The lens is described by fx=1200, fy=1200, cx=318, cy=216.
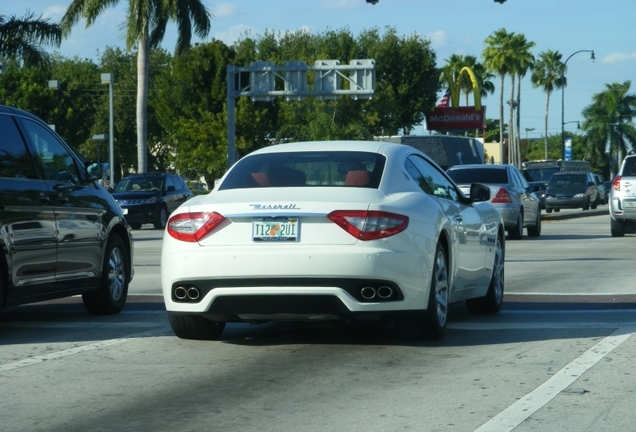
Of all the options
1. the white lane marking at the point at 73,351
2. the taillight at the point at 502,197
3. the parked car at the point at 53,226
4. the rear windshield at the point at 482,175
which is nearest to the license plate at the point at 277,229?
the white lane marking at the point at 73,351

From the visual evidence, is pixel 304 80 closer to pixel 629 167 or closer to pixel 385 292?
pixel 629 167

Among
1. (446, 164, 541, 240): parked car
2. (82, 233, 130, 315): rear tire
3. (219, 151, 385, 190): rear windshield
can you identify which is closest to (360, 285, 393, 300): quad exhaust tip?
(219, 151, 385, 190): rear windshield

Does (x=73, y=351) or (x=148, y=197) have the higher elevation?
(x=73, y=351)

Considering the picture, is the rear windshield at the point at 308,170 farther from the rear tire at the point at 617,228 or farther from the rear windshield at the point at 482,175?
the rear tire at the point at 617,228

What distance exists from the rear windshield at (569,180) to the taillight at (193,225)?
43.0 meters

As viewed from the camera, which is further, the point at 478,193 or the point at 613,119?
the point at 613,119

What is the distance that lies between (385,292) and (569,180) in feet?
143

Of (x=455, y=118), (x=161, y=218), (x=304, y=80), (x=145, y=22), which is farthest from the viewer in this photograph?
(x=455, y=118)

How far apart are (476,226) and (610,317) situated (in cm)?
143

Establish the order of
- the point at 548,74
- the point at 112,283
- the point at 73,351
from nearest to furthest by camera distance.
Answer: the point at 73,351 < the point at 112,283 < the point at 548,74

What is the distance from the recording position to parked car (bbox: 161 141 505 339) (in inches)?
315

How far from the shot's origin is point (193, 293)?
27.4 ft

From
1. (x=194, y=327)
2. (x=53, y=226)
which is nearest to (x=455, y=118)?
(x=53, y=226)

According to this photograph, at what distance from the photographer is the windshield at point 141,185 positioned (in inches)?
1361
